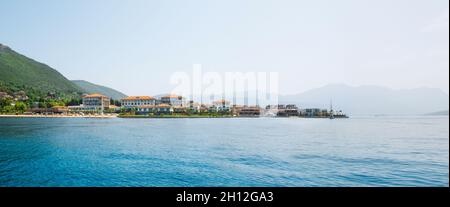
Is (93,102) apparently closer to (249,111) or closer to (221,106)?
(221,106)

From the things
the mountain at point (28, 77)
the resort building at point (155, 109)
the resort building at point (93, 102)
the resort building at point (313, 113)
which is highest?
the mountain at point (28, 77)

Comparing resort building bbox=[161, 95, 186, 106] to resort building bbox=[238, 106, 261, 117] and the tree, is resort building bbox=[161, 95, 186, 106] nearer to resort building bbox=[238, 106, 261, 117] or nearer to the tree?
resort building bbox=[238, 106, 261, 117]

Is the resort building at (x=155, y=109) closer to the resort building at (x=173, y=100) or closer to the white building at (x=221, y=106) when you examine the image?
the resort building at (x=173, y=100)

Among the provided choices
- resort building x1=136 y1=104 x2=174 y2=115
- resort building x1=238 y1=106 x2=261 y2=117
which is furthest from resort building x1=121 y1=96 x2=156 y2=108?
resort building x1=238 y1=106 x2=261 y2=117

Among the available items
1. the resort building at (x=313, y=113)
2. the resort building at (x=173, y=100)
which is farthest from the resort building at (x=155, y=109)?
the resort building at (x=313, y=113)

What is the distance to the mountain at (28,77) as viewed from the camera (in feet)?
98.8

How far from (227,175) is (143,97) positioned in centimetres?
5374

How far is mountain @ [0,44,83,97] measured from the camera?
98.8 ft

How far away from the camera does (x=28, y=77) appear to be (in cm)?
3928

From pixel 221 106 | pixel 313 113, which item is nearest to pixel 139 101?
pixel 221 106
